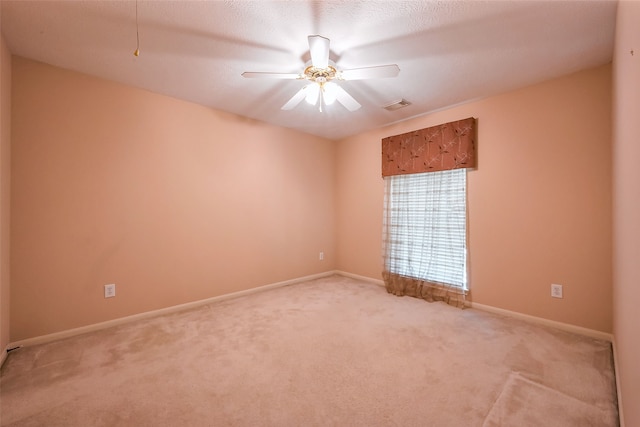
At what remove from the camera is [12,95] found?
2236mm

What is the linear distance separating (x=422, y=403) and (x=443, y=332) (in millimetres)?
1074

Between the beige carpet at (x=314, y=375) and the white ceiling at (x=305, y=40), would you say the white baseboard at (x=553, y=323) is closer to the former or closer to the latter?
the beige carpet at (x=314, y=375)

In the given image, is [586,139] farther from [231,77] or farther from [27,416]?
[27,416]

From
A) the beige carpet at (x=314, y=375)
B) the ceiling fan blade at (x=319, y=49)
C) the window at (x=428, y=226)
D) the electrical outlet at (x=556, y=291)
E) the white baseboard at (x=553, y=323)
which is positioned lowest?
the beige carpet at (x=314, y=375)

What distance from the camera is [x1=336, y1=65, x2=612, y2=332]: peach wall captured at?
2.40 m

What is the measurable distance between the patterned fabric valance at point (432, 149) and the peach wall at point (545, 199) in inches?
5.2

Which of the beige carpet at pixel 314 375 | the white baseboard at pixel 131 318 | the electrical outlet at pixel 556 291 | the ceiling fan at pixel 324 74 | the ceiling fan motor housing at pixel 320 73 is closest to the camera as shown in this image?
the beige carpet at pixel 314 375

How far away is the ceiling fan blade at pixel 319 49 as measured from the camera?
70.0 inches

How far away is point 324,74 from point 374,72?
43 cm

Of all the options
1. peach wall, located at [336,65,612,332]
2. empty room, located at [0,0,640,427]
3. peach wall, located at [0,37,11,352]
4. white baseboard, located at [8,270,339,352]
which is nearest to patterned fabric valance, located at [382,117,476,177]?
empty room, located at [0,0,640,427]

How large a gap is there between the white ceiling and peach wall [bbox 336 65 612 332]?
0.26m

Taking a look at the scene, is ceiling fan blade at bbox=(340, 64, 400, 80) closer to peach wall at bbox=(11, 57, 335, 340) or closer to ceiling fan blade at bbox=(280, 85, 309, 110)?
ceiling fan blade at bbox=(280, 85, 309, 110)

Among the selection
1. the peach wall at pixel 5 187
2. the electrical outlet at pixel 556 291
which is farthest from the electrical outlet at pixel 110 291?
the electrical outlet at pixel 556 291

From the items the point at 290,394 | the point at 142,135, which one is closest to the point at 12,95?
the point at 142,135
